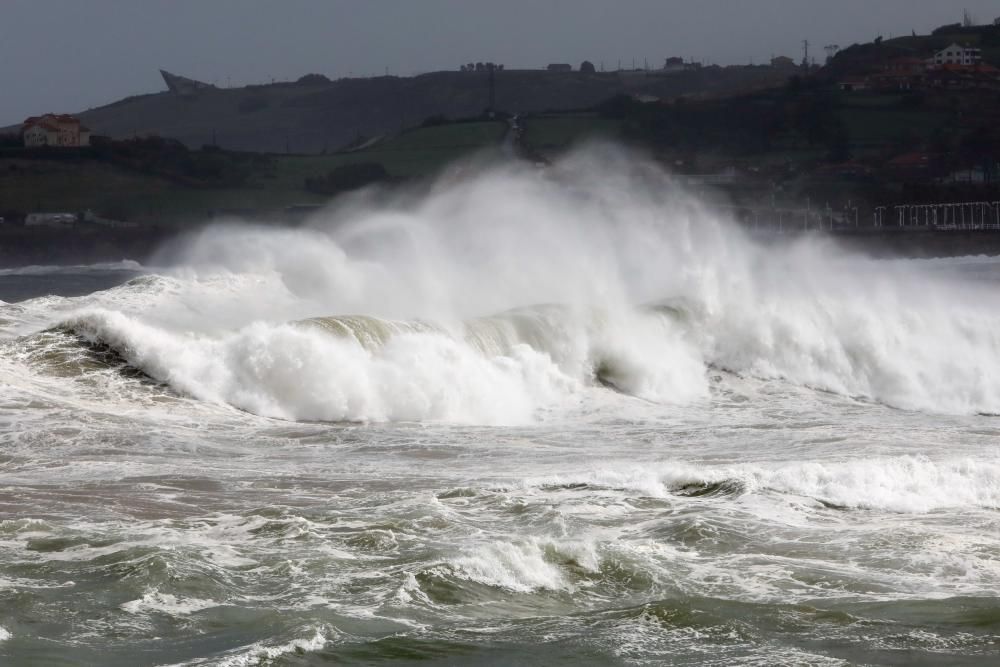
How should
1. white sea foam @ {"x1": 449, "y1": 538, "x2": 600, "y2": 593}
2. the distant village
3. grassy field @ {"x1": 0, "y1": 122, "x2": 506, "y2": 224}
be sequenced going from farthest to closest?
the distant village, grassy field @ {"x1": 0, "y1": 122, "x2": 506, "y2": 224}, white sea foam @ {"x1": 449, "y1": 538, "x2": 600, "y2": 593}

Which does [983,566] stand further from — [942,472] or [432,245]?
[432,245]

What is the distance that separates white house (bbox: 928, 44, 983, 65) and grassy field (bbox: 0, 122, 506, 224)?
5766 centimetres

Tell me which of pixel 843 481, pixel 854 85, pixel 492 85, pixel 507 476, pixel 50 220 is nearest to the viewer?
pixel 843 481

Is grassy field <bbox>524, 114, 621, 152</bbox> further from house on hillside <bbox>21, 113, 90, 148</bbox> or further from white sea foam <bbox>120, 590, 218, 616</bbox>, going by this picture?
white sea foam <bbox>120, 590, 218, 616</bbox>

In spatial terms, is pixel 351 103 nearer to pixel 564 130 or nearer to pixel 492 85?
pixel 492 85

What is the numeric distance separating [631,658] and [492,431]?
10253mm

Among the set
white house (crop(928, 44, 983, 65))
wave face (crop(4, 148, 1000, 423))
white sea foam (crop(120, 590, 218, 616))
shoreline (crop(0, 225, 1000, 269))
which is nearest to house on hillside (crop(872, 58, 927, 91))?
white house (crop(928, 44, 983, 65))

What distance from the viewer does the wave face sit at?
21500 millimetres

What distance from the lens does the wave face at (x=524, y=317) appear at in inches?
846

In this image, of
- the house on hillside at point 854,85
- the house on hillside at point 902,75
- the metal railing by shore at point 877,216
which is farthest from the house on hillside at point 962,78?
the metal railing by shore at point 877,216

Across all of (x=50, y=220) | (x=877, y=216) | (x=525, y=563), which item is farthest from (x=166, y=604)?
(x=877, y=216)

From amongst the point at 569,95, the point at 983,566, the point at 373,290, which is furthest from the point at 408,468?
the point at 569,95

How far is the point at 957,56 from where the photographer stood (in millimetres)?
149000

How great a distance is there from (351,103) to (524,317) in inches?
5681
